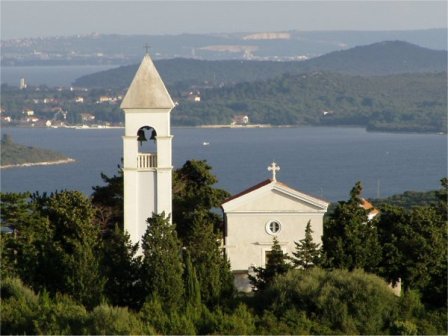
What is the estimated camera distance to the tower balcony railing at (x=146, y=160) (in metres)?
16.9

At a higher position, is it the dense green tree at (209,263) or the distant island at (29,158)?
the distant island at (29,158)

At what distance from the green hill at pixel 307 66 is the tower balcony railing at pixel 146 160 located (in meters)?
145

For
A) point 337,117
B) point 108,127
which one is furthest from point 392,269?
point 337,117

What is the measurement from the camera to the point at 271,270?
1592 centimetres

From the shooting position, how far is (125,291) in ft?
50.8

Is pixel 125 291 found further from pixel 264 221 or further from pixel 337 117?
pixel 337 117

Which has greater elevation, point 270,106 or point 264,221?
point 270,106

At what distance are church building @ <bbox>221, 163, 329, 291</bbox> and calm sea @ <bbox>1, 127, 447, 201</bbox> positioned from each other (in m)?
32.1

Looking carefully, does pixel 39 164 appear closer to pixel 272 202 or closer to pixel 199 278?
pixel 272 202

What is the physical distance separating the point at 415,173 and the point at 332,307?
176 feet

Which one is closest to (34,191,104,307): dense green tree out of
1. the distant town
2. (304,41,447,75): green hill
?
the distant town

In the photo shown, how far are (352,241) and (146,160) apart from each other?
8.22 feet

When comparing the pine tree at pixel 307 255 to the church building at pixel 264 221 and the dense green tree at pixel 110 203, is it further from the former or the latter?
the dense green tree at pixel 110 203

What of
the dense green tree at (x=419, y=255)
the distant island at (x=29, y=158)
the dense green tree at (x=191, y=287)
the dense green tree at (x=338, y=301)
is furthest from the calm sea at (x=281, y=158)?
the dense green tree at (x=338, y=301)
